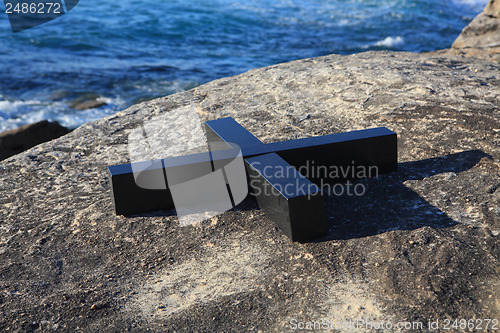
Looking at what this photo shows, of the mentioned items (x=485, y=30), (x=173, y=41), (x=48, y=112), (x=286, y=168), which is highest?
(x=286, y=168)

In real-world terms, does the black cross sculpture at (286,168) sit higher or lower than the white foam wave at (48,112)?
higher

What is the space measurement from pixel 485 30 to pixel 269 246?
532 cm

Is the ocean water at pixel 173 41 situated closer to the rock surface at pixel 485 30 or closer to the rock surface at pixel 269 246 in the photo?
the rock surface at pixel 485 30

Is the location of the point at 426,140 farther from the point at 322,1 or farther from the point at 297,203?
the point at 322,1

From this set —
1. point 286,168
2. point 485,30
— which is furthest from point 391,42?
point 286,168

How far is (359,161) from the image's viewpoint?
7.86ft

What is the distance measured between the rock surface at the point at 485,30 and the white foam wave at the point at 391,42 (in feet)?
23.8

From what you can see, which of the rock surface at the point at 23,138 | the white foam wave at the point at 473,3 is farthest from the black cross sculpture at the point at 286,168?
the white foam wave at the point at 473,3

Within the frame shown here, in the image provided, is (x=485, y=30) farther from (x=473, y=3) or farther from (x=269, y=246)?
(x=473, y=3)

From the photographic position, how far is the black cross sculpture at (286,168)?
1.94 metres

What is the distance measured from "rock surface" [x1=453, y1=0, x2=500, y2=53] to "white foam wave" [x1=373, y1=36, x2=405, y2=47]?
724 cm

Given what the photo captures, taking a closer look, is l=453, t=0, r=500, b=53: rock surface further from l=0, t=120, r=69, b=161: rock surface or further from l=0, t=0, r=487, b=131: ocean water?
l=0, t=0, r=487, b=131: ocean water

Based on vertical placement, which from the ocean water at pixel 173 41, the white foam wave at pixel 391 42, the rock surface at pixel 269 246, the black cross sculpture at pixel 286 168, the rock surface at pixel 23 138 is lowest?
the white foam wave at pixel 391 42

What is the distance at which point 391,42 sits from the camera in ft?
45.0
